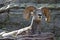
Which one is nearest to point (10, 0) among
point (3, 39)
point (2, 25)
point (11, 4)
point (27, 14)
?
Result: point (11, 4)

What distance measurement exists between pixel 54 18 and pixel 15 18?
151 centimetres

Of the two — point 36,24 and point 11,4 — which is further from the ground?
point 11,4

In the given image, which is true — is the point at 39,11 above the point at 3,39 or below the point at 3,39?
above

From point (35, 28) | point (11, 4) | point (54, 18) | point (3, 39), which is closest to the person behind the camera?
point (3, 39)

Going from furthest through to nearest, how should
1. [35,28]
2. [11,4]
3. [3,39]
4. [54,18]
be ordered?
[11,4]
[54,18]
[35,28]
[3,39]

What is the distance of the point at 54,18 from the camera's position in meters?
9.91

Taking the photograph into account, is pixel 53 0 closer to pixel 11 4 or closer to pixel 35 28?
pixel 11 4

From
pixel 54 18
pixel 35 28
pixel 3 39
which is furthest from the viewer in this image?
pixel 54 18

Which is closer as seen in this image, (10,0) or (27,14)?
(27,14)

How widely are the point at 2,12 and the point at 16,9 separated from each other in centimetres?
56

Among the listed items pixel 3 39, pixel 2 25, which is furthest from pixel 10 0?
pixel 3 39

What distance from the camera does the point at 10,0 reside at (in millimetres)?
11203

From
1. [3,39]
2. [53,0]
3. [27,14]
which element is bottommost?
[3,39]

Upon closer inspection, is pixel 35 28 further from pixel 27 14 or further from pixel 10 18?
pixel 10 18
